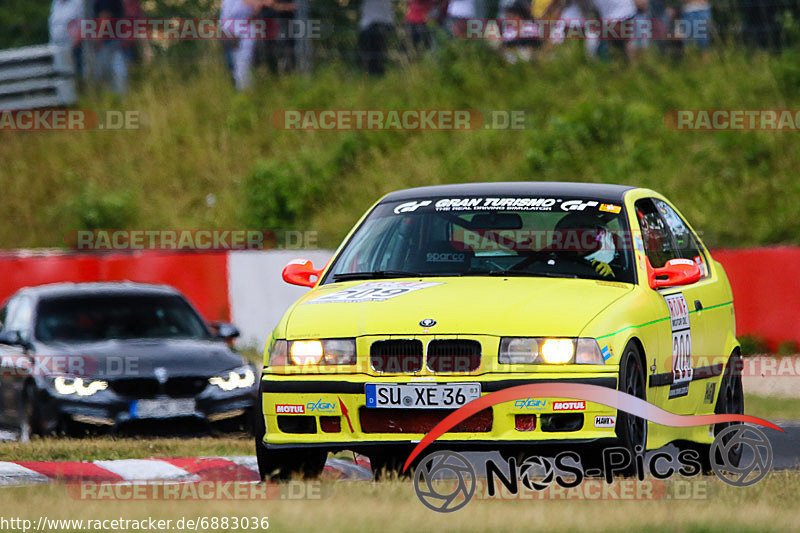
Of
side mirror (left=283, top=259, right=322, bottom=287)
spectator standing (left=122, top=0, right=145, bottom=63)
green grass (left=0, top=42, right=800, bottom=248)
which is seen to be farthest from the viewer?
spectator standing (left=122, top=0, right=145, bottom=63)

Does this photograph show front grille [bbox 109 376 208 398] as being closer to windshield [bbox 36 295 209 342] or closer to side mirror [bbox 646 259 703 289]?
windshield [bbox 36 295 209 342]

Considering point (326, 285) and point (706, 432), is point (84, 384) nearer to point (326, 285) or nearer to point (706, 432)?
point (326, 285)

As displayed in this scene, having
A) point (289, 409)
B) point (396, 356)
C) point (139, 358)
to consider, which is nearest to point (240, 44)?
point (139, 358)

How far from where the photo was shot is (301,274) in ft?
28.0

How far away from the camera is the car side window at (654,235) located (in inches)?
329

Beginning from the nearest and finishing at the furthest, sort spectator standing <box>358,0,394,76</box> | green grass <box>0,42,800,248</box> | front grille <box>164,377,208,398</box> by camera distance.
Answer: front grille <box>164,377,208,398</box>
green grass <box>0,42,800,248</box>
spectator standing <box>358,0,394,76</box>

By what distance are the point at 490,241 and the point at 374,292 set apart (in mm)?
1019

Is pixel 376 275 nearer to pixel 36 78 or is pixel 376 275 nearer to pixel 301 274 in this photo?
pixel 301 274

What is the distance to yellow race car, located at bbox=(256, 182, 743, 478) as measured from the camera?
6898 mm

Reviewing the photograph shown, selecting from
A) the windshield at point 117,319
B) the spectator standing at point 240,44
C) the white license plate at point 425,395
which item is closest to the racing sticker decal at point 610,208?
the white license plate at point 425,395

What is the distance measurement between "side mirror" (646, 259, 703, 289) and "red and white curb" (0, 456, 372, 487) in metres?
1.85

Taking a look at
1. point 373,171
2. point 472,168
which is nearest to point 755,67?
point 472,168

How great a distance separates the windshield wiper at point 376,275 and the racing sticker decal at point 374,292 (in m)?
0.16

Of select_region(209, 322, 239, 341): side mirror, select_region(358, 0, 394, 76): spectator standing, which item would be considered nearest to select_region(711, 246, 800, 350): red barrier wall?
select_region(209, 322, 239, 341): side mirror
